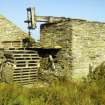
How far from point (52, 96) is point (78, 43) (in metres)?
6.55

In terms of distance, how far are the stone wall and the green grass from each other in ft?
15.5

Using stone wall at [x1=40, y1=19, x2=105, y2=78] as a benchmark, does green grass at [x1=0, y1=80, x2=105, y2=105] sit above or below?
below

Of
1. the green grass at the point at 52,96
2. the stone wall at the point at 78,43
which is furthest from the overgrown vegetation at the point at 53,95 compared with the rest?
the stone wall at the point at 78,43

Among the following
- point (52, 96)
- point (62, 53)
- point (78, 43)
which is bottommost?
point (52, 96)

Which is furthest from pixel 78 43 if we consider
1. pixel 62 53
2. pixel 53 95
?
pixel 53 95

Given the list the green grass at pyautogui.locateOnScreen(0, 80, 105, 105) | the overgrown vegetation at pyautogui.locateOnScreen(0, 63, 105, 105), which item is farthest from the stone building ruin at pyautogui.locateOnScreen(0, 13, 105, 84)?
the green grass at pyautogui.locateOnScreen(0, 80, 105, 105)

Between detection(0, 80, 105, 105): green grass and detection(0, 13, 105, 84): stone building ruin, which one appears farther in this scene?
detection(0, 13, 105, 84): stone building ruin

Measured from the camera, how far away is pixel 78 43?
18.0m

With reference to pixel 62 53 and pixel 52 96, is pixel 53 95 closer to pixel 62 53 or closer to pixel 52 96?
pixel 52 96

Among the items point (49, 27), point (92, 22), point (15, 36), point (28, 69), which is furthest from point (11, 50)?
point (15, 36)

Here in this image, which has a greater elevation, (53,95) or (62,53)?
(62,53)

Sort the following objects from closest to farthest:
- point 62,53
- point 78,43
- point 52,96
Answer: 1. point 52,96
2. point 78,43
3. point 62,53

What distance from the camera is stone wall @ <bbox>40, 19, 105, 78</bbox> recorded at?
58.6ft

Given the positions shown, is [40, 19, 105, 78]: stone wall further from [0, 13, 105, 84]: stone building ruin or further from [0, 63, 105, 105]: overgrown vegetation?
[0, 63, 105, 105]: overgrown vegetation
